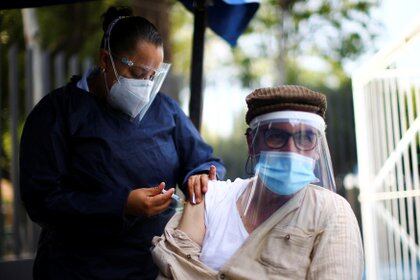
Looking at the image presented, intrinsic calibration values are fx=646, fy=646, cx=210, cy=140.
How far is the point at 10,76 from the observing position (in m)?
5.52

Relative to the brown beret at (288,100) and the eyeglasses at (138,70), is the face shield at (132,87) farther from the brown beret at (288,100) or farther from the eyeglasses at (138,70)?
the brown beret at (288,100)

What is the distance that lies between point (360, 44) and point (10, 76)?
22.4 feet

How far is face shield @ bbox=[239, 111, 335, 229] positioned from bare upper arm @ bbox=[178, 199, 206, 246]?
215 mm

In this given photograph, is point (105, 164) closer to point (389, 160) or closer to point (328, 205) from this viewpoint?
point (328, 205)

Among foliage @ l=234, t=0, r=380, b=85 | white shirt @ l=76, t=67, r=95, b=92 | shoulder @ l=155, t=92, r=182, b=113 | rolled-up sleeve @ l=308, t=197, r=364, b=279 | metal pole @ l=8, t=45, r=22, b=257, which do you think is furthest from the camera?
foliage @ l=234, t=0, r=380, b=85

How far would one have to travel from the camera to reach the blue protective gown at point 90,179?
2.44 meters

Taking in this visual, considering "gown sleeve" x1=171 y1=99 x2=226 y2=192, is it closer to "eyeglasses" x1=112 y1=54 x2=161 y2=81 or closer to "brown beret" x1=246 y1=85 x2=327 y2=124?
"eyeglasses" x1=112 y1=54 x2=161 y2=81

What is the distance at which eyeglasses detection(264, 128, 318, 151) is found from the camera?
7.20ft

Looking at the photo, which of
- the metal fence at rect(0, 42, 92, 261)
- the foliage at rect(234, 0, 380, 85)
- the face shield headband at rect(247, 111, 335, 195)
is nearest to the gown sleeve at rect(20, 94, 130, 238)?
the face shield headband at rect(247, 111, 335, 195)

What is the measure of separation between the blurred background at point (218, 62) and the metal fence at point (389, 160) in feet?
0.27

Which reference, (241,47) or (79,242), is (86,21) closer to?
(241,47)

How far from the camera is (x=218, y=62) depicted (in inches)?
653

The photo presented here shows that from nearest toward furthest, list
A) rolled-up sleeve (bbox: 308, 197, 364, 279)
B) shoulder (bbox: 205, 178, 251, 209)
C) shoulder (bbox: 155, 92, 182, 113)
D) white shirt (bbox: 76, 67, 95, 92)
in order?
rolled-up sleeve (bbox: 308, 197, 364, 279)
shoulder (bbox: 205, 178, 251, 209)
white shirt (bbox: 76, 67, 95, 92)
shoulder (bbox: 155, 92, 182, 113)

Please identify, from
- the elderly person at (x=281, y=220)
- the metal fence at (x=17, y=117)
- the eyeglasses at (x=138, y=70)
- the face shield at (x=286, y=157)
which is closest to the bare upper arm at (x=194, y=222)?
the elderly person at (x=281, y=220)
